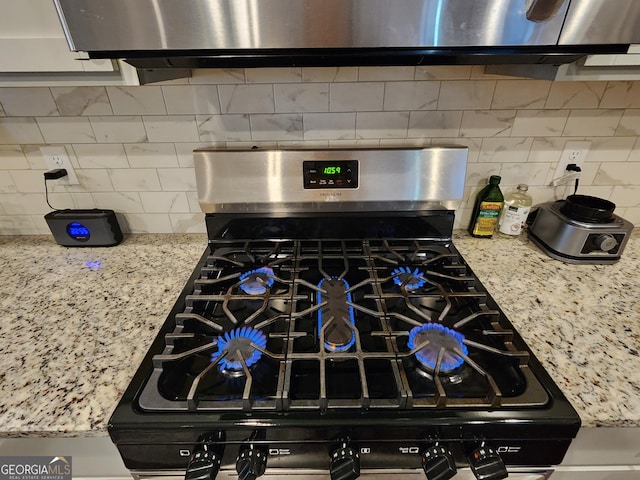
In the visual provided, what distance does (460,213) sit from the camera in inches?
45.9

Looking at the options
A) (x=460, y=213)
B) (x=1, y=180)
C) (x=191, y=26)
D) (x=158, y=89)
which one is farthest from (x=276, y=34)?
(x=1, y=180)

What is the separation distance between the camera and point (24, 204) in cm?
115

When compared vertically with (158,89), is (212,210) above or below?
below

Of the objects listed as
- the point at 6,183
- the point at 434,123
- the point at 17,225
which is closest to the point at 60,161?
the point at 6,183

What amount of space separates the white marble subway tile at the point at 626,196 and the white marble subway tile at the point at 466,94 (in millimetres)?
549

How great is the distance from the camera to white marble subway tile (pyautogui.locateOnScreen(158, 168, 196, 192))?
3.59 feet

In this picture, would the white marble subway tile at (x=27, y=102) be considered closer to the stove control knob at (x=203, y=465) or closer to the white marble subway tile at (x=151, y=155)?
the white marble subway tile at (x=151, y=155)

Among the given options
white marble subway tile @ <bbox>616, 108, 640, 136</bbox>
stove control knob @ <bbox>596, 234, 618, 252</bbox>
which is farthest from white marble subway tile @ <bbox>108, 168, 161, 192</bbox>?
white marble subway tile @ <bbox>616, 108, 640, 136</bbox>

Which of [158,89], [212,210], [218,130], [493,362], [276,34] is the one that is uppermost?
[276,34]

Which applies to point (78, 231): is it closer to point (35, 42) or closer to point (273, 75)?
point (35, 42)

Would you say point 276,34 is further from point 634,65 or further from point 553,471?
point 553,471

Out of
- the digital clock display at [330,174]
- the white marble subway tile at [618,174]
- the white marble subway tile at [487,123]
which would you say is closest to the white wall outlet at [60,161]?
the digital clock display at [330,174]

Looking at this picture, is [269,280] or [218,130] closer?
[269,280]

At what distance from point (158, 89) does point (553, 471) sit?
4.31ft
